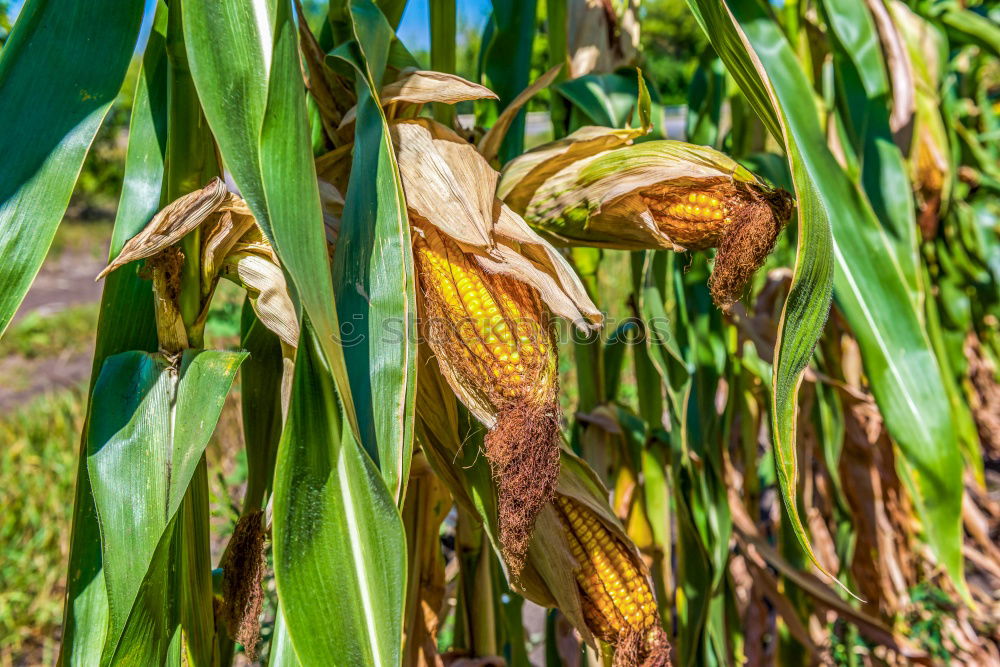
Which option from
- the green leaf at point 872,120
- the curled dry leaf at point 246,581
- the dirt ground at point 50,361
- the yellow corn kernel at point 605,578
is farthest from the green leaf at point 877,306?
the dirt ground at point 50,361

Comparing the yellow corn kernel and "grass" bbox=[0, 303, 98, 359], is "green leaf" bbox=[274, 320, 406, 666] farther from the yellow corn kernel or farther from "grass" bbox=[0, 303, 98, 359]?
"grass" bbox=[0, 303, 98, 359]

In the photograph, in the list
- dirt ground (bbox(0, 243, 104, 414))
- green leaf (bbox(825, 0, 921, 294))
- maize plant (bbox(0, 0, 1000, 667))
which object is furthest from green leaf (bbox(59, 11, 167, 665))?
dirt ground (bbox(0, 243, 104, 414))

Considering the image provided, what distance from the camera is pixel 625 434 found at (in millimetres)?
792

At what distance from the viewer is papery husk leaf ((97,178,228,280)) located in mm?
381

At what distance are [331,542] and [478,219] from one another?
19 cm

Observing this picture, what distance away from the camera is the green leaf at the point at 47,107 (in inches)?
15.4

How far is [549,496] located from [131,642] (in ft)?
0.78

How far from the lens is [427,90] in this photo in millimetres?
456

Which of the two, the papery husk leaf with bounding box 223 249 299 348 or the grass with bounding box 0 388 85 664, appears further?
the grass with bounding box 0 388 85 664

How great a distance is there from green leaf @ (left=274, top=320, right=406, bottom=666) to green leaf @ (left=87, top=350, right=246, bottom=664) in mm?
97

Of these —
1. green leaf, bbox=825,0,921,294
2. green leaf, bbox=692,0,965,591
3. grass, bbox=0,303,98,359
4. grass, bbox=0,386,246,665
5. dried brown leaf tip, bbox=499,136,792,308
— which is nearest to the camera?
dried brown leaf tip, bbox=499,136,792,308

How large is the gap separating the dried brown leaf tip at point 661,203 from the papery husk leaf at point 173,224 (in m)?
0.21

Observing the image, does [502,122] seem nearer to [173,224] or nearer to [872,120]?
[173,224]

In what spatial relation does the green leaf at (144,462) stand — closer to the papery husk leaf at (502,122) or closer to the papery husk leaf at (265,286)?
the papery husk leaf at (265,286)
